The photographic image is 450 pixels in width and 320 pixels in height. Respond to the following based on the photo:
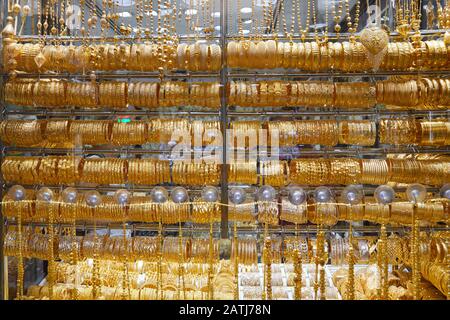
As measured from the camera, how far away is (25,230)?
304 cm

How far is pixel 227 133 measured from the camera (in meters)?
2.93

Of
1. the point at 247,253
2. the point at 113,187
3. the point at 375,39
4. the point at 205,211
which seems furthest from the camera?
the point at 113,187

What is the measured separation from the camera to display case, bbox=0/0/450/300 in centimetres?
283

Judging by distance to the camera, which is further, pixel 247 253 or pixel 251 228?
pixel 251 228

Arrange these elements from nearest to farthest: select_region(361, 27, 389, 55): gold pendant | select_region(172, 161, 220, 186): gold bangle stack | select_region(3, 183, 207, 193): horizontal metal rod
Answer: select_region(361, 27, 389, 55): gold pendant → select_region(172, 161, 220, 186): gold bangle stack → select_region(3, 183, 207, 193): horizontal metal rod

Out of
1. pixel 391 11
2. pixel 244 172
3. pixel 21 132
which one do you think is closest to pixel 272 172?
pixel 244 172

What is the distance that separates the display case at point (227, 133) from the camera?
2.83 meters

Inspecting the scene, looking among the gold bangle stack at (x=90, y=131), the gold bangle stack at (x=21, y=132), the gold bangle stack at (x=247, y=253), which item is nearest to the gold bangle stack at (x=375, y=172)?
the gold bangle stack at (x=247, y=253)

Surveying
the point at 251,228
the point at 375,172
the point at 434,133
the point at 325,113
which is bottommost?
the point at 251,228

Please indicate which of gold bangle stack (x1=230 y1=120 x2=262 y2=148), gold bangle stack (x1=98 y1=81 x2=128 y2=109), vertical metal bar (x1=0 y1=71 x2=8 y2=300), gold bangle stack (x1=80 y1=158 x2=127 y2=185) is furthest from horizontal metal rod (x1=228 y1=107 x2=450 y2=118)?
vertical metal bar (x1=0 y1=71 x2=8 y2=300)

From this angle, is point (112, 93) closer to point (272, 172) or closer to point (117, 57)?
point (117, 57)

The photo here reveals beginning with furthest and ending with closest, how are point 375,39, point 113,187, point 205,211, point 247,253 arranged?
point 113,187 < point 205,211 < point 247,253 < point 375,39

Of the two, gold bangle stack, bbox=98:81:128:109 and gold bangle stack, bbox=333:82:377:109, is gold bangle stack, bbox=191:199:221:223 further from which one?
gold bangle stack, bbox=333:82:377:109
